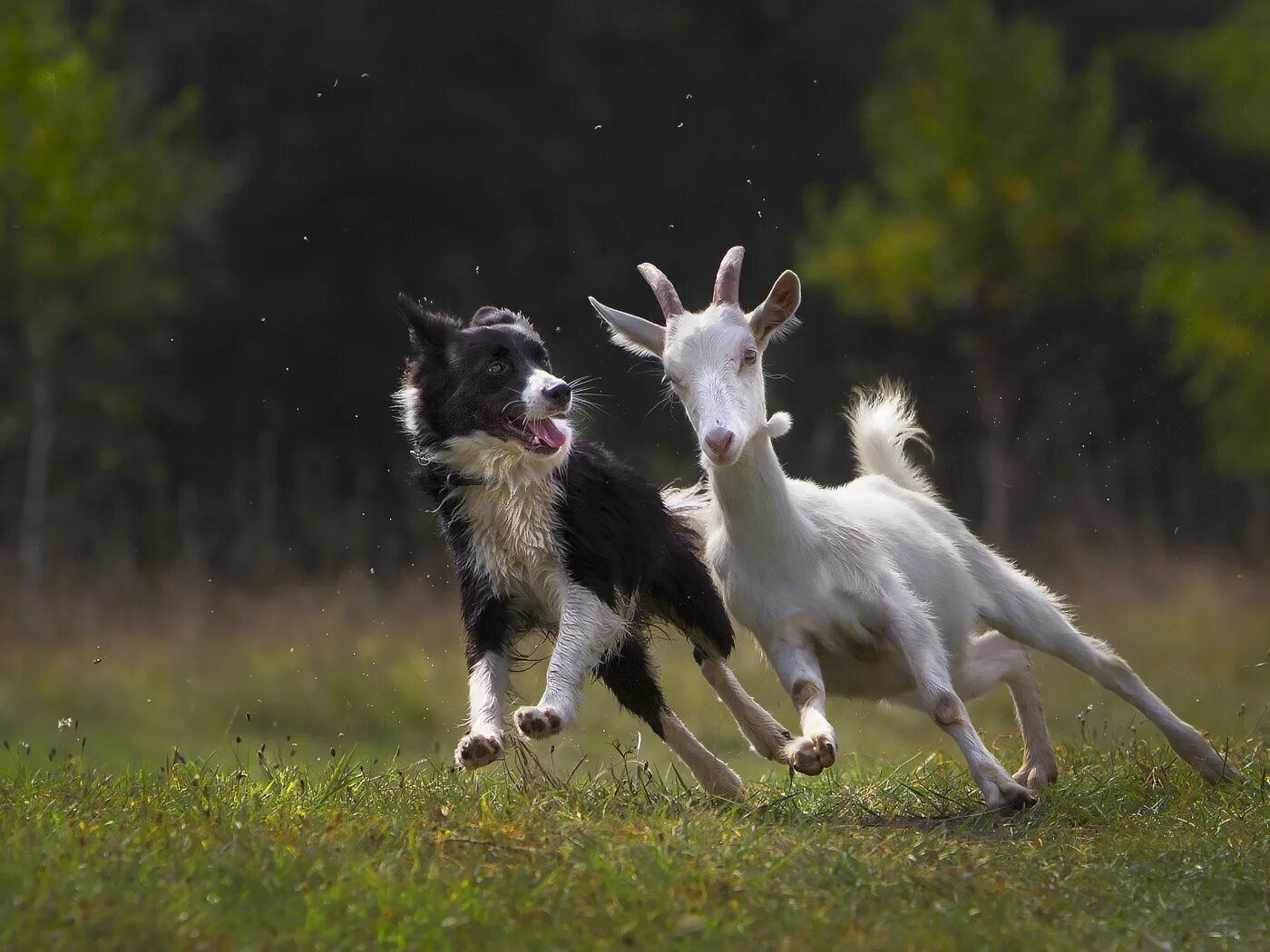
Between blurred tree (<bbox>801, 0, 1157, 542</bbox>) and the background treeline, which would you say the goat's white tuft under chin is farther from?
blurred tree (<bbox>801, 0, 1157, 542</bbox>)

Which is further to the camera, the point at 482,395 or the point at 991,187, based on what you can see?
the point at 991,187

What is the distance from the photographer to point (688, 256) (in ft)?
69.8

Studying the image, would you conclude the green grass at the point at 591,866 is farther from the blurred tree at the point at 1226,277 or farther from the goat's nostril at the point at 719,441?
the blurred tree at the point at 1226,277

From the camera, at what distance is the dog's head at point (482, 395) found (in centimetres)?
645

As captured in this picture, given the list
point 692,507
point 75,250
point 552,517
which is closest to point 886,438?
point 692,507

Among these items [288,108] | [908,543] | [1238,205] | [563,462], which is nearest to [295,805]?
[563,462]

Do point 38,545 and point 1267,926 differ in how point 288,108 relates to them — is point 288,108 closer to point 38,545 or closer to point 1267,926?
point 38,545

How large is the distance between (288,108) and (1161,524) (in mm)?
12275

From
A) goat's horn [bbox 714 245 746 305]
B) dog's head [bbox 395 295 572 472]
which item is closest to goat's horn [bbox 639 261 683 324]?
goat's horn [bbox 714 245 746 305]

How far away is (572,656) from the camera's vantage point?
619 centimetres

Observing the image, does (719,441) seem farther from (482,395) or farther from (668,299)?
(482,395)

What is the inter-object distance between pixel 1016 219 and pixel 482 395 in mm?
11054

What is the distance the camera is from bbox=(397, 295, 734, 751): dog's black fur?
258 inches

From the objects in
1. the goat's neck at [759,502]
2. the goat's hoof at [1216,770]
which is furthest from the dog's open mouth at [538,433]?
the goat's hoof at [1216,770]
